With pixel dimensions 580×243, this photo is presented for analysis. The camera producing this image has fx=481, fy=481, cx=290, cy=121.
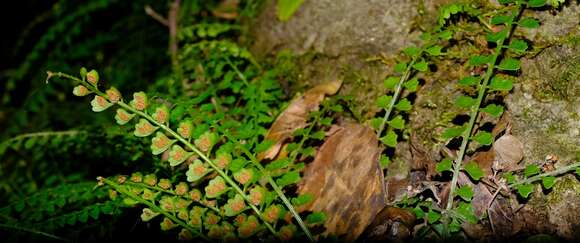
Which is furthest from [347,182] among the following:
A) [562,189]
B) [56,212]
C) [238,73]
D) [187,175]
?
[56,212]

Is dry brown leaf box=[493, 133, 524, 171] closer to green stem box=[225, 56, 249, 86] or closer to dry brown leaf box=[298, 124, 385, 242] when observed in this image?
dry brown leaf box=[298, 124, 385, 242]

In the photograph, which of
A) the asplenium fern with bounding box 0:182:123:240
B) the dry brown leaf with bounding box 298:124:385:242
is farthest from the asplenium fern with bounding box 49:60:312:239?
the asplenium fern with bounding box 0:182:123:240

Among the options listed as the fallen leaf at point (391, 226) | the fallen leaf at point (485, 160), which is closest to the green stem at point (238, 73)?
the fallen leaf at point (391, 226)

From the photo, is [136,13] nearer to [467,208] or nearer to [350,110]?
[350,110]

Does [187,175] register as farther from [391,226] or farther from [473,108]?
[473,108]

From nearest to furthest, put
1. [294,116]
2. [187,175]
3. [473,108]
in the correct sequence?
1. [187,175]
2. [473,108]
3. [294,116]

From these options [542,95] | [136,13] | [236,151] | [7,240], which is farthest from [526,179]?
[136,13]

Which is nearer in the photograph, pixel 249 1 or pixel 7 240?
pixel 7 240
